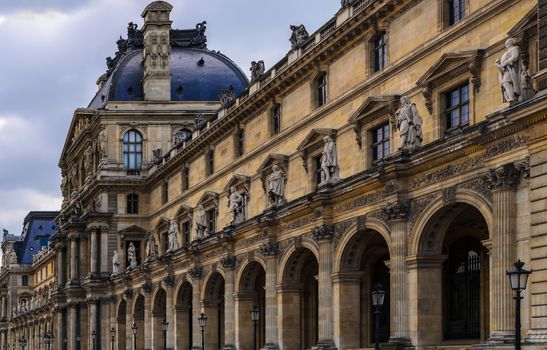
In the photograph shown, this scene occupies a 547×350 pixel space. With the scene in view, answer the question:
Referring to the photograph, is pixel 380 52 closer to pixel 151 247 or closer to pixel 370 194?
pixel 370 194

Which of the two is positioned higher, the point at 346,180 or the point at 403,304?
the point at 346,180

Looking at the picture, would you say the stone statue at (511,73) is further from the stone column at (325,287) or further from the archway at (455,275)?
the stone column at (325,287)

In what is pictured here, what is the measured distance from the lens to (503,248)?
31.5 meters

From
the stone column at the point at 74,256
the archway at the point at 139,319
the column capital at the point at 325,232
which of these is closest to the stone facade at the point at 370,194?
the column capital at the point at 325,232

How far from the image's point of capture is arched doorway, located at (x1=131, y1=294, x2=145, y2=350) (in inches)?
3130

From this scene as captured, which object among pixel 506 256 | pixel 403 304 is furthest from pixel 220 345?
pixel 506 256

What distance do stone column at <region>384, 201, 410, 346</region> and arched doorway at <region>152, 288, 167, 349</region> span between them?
1445 inches

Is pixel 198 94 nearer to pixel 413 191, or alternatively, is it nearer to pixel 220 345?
pixel 220 345

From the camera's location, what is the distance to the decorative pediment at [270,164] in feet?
176

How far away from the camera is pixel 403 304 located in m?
38.0

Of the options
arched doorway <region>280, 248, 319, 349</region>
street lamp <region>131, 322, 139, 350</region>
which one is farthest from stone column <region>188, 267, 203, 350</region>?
street lamp <region>131, 322, 139, 350</region>

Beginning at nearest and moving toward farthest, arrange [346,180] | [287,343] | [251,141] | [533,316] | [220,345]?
[533,316]
[346,180]
[287,343]
[251,141]
[220,345]

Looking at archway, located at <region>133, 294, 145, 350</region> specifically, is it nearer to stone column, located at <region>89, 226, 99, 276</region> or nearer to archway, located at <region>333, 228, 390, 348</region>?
stone column, located at <region>89, 226, 99, 276</region>

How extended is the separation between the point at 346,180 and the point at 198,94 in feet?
156
